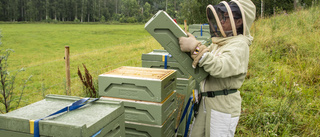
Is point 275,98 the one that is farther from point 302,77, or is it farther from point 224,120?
point 224,120

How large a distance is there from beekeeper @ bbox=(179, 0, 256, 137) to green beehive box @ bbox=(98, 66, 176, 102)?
53 cm

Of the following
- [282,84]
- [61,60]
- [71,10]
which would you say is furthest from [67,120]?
[71,10]

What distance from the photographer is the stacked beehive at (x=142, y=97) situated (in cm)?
283

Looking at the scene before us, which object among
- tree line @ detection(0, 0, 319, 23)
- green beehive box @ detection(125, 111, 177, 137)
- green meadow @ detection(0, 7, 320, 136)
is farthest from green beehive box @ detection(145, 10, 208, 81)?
tree line @ detection(0, 0, 319, 23)

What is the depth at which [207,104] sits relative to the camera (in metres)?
2.90

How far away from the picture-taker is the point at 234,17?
2623mm

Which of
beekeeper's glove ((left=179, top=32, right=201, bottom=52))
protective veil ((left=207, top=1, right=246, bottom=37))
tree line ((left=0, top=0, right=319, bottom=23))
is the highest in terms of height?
tree line ((left=0, top=0, right=319, bottom=23))

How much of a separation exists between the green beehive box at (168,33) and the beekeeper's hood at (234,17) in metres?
0.53

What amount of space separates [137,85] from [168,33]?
0.79 metres

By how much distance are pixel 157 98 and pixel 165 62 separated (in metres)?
1.52

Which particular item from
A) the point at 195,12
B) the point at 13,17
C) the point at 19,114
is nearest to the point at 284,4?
the point at 195,12

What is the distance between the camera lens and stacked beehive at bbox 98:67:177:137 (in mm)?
2826

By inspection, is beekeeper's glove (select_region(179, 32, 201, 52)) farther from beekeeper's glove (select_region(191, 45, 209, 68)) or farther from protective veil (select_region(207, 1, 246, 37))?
protective veil (select_region(207, 1, 246, 37))

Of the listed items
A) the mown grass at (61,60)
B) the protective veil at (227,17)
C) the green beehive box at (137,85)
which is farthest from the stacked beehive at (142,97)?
the mown grass at (61,60)
